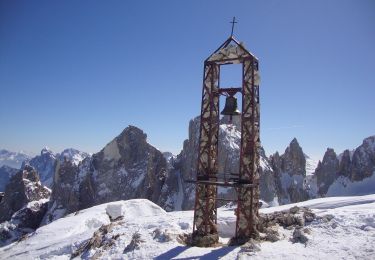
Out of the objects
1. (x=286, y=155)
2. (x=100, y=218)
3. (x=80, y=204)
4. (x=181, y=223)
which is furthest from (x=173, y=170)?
(x=181, y=223)

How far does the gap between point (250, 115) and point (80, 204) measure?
111 m

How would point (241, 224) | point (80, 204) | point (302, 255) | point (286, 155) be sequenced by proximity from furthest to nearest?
1. point (286, 155)
2. point (80, 204)
3. point (241, 224)
4. point (302, 255)

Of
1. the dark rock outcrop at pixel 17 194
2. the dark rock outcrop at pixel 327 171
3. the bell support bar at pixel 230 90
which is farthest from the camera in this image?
the dark rock outcrop at pixel 327 171

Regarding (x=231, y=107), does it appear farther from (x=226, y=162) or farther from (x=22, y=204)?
(x=22, y=204)

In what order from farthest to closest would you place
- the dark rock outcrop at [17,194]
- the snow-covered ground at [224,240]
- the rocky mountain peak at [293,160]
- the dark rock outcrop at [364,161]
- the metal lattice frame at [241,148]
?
the rocky mountain peak at [293,160]
the dark rock outcrop at [364,161]
the dark rock outcrop at [17,194]
the metal lattice frame at [241,148]
the snow-covered ground at [224,240]

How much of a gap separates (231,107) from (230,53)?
109 inches

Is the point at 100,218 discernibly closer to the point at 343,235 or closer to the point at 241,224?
the point at 241,224

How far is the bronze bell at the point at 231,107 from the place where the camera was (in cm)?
1844

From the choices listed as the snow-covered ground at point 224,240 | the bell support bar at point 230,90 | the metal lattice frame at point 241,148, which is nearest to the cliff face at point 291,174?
the snow-covered ground at point 224,240

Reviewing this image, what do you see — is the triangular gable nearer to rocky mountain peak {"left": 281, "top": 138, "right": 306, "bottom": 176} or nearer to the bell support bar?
the bell support bar

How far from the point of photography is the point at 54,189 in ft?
406

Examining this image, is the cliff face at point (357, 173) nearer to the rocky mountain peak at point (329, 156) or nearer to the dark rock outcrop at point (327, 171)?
the dark rock outcrop at point (327, 171)

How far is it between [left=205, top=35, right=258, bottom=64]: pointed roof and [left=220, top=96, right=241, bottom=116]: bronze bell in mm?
1978

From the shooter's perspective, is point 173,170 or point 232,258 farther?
point 173,170
